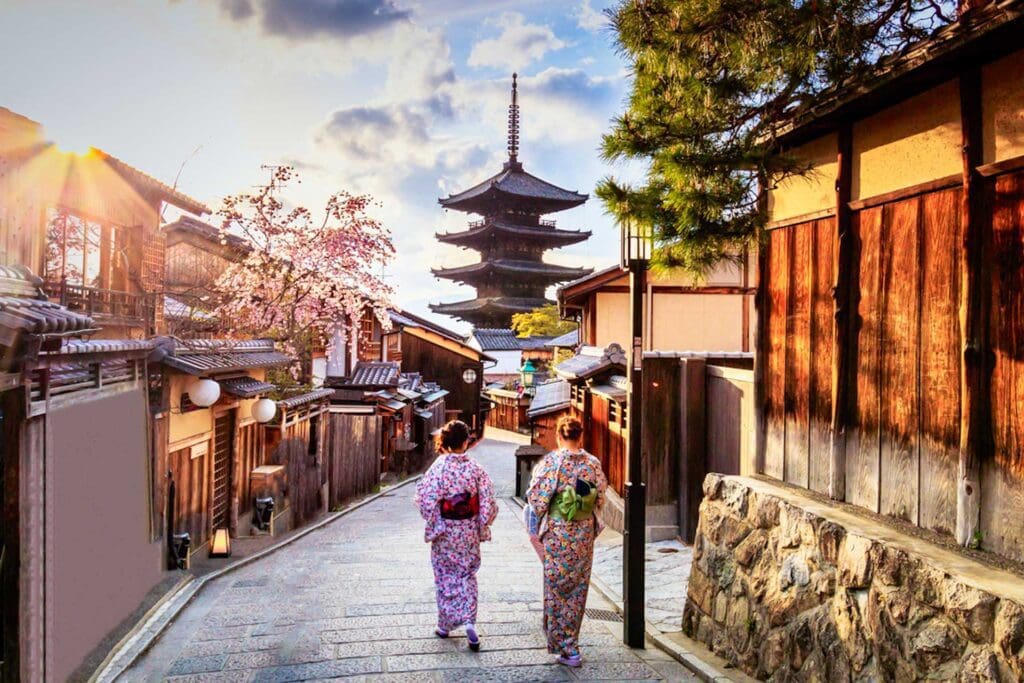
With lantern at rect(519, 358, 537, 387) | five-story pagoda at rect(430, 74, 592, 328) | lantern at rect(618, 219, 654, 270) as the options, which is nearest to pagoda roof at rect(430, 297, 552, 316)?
five-story pagoda at rect(430, 74, 592, 328)

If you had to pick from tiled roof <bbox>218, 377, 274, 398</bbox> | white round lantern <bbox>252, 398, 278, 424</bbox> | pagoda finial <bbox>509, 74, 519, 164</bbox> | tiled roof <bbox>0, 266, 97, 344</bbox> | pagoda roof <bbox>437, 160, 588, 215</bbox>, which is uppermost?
pagoda finial <bbox>509, 74, 519, 164</bbox>

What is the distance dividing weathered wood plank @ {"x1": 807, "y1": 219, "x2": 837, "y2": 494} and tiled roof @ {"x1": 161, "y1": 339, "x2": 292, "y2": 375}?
6977 mm

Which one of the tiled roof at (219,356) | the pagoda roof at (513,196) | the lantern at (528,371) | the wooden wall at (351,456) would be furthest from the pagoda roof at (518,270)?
the tiled roof at (219,356)

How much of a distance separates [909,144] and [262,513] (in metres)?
11.0

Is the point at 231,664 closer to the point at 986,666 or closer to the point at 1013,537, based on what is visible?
the point at 986,666

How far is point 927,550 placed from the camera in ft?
12.6

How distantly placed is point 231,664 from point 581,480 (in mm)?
2979

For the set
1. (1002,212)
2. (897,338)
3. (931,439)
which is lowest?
(931,439)

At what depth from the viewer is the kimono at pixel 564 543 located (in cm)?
543

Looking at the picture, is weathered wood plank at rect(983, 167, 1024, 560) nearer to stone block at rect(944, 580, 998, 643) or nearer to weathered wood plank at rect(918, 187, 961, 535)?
weathered wood plank at rect(918, 187, 961, 535)

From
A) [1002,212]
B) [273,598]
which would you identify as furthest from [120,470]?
[1002,212]

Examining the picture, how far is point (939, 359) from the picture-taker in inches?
162

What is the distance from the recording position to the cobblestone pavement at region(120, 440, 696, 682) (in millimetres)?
5082

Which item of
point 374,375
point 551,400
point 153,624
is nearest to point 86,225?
point 153,624
